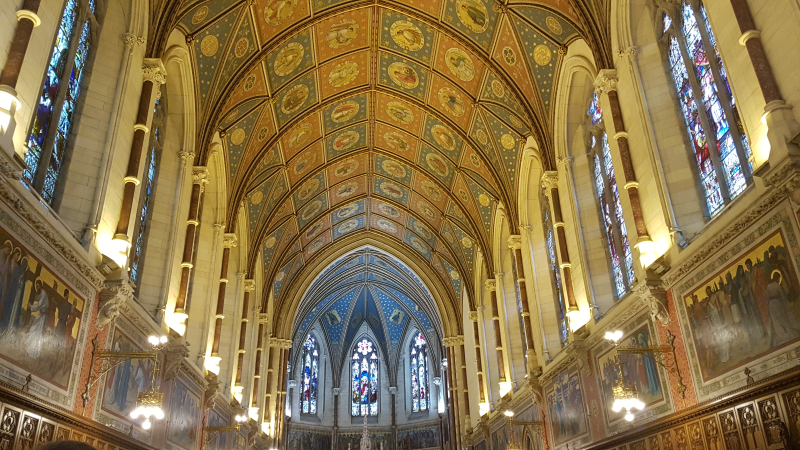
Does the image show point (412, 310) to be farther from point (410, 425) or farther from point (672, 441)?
point (672, 441)

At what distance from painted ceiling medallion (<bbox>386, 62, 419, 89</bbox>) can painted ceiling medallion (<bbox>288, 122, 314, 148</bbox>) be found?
3567mm

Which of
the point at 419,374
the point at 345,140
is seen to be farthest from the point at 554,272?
the point at 419,374

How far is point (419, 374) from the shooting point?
42750 millimetres

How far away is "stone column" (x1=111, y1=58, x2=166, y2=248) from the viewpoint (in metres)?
10.5

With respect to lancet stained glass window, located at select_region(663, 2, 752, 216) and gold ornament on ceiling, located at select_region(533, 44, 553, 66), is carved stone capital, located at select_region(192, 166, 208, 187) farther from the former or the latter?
lancet stained glass window, located at select_region(663, 2, 752, 216)

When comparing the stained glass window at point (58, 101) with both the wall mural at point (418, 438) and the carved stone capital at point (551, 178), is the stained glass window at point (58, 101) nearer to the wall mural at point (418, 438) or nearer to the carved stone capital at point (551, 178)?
the carved stone capital at point (551, 178)

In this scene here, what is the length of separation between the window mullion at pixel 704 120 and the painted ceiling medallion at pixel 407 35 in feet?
29.7

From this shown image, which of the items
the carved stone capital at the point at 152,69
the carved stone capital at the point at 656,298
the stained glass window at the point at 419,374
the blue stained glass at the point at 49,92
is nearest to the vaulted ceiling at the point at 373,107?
the carved stone capital at the point at 152,69

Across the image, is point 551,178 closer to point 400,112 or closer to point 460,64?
point 460,64

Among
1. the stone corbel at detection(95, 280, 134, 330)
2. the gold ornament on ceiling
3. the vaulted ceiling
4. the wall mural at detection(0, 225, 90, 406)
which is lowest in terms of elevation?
the wall mural at detection(0, 225, 90, 406)

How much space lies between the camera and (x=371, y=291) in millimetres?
42406

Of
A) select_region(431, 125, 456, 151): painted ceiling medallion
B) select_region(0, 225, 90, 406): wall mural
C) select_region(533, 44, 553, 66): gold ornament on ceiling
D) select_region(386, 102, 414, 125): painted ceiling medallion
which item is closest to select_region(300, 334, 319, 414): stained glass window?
select_region(386, 102, 414, 125): painted ceiling medallion

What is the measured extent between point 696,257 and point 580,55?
6682 millimetres

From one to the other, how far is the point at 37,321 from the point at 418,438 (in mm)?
35455
